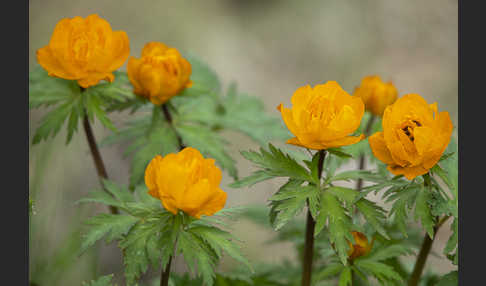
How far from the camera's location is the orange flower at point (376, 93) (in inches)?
77.6

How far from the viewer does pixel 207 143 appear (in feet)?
6.29

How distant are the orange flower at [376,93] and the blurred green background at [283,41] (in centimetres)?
172

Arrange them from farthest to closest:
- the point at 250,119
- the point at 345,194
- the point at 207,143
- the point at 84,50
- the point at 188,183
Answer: the point at 250,119 < the point at 207,143 < the point at 84,50 < the point at 345,194 < the point at 188,183

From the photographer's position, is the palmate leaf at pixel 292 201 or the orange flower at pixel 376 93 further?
the orange flower at pixel 376 93

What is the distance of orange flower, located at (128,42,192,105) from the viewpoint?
1.66m

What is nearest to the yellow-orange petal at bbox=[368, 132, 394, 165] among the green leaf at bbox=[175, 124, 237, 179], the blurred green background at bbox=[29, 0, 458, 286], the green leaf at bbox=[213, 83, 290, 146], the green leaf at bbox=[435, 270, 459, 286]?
the green leaf at bbox=[435, 270, 459, 286]

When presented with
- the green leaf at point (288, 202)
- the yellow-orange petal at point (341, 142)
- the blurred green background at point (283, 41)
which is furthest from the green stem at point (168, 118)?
the blurred green background at point (283, 41)

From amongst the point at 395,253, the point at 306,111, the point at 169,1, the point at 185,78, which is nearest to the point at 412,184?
the point at 395,253

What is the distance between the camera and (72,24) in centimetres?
155

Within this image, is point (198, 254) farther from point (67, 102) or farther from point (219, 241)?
point (67, 102)

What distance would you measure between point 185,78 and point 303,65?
3234 millimetres

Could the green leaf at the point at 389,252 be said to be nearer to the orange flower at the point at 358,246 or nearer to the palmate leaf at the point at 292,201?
the orange flower at the point at 358,246

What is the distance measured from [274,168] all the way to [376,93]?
672 mm

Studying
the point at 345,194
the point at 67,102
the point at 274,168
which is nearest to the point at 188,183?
the point at 274,168
